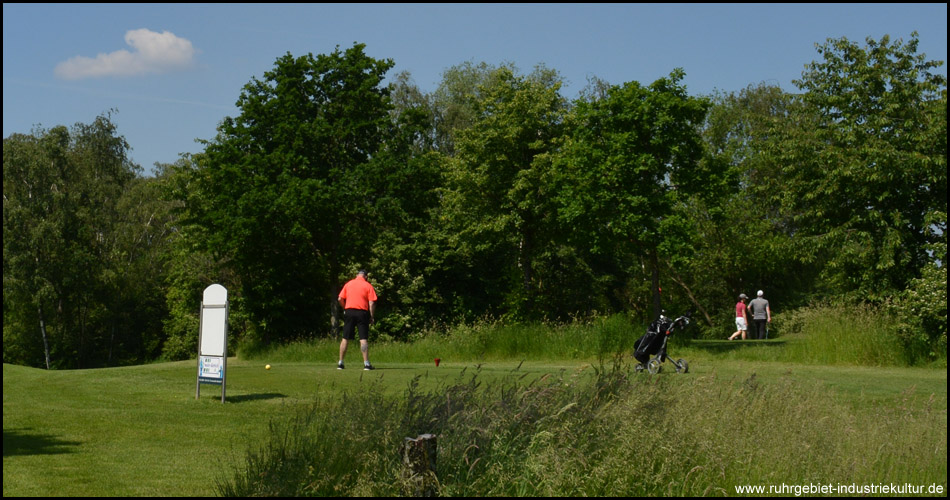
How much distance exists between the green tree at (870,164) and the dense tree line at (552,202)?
0.10 metres

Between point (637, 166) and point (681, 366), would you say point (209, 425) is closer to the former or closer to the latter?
point (681, 366)

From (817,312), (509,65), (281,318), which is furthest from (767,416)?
(509,65)

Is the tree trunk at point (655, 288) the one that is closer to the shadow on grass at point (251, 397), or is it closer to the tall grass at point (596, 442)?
the shadow on grass at point (251, 397)

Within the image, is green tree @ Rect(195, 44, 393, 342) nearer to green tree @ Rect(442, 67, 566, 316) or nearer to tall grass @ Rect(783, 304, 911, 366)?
green tree @ Rect(442, 67, 566, 316)

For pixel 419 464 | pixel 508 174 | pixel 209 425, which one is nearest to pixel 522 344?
pixel 209 425

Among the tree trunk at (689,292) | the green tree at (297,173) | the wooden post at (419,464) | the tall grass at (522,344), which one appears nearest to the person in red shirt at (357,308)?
the tall grass at (522,344)

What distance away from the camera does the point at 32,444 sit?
9.47 m

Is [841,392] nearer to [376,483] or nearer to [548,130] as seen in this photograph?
[376,483]

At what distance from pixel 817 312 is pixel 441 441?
1934cm

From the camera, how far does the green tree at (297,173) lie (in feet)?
130

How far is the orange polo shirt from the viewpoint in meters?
18.5

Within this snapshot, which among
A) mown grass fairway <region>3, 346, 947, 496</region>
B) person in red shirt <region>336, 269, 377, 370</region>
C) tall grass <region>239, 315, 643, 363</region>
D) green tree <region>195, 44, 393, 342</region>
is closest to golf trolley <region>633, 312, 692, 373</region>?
mown grass fairway <region>3, 346, 947, 496</region>

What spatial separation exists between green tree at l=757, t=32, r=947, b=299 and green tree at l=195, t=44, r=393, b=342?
749 inches

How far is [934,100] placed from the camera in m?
37.0
